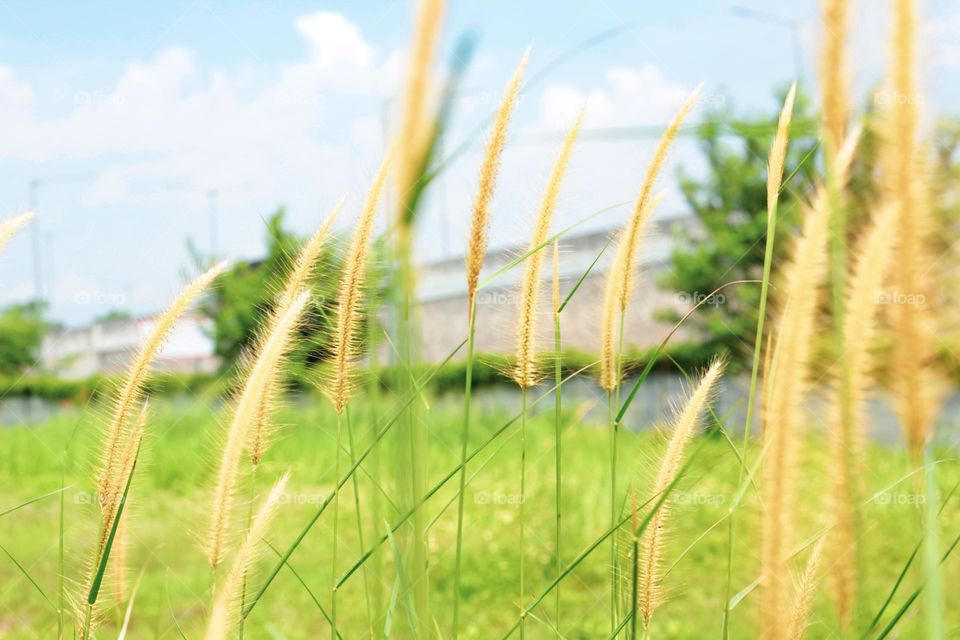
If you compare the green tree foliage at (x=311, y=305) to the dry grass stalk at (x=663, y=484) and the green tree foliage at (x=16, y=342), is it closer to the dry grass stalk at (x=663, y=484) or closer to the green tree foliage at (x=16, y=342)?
the dry grass stalk at (x=663, y=484)

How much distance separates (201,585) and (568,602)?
1.73 meters

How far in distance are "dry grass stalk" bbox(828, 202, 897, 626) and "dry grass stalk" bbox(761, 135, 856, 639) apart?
0.10 ft

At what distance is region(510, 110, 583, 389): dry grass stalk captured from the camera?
1.07 metres

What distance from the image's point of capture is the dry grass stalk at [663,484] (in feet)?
2.86

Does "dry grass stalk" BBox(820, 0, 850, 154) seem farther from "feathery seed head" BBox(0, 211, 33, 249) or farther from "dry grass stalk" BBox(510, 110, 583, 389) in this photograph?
"feathery seed head" BBox(0, 211, 33, 249)

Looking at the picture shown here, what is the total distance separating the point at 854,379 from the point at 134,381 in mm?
704

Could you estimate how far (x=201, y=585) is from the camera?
155 inches

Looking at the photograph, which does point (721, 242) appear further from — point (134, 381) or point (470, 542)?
point (134, 381)

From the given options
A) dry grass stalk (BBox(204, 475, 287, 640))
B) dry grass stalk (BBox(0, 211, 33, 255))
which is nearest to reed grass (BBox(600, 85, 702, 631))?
dry grass stalk (BBox(204, 475, 287, 640))

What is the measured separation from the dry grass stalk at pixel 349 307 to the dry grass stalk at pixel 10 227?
1.38 feet

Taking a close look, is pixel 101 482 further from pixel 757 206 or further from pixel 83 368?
pixel 83 368

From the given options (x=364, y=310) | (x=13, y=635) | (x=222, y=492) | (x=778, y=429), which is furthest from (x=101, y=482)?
(x=13, y=635)

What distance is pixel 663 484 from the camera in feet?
2.87

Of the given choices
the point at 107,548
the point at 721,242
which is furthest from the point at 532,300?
the point at 721,242
